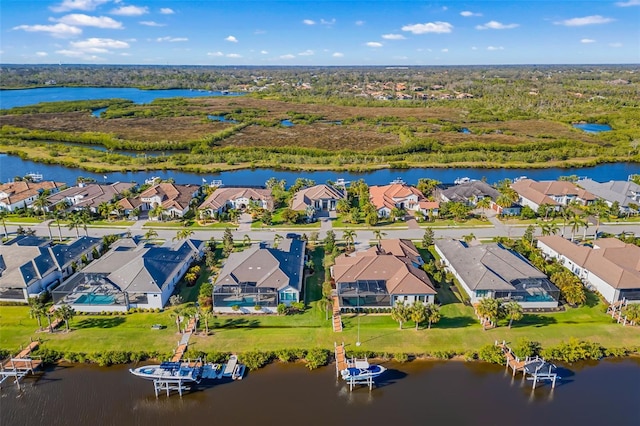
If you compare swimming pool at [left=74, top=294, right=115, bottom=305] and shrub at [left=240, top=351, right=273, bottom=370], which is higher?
swimming pool at [left=74, top=294, right=115, bottom=305]

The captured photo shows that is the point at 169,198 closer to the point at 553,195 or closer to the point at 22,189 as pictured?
the point at 22,189

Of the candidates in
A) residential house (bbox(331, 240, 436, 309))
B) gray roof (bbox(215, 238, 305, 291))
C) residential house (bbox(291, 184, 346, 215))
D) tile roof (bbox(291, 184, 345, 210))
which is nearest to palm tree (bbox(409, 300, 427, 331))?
residential house (bbox(331, 240, 436, 309))

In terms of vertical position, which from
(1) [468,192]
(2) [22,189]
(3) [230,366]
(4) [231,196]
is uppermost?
(2) [22,189]

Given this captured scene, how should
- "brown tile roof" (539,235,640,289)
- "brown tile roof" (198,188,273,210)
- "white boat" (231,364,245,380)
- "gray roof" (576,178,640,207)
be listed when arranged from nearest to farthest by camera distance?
"white boat" (231,364,245,380)
"brown tile roof" (539,235,640,289)
"brown tile roof" (198,188,273,210)
"gray roof" (576,178,640,207)

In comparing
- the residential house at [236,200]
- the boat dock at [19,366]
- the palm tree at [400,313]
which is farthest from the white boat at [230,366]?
the residential house at [236,200]

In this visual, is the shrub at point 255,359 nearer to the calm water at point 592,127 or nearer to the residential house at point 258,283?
the residential house at point 258,283

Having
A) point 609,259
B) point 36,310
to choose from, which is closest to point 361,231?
point 609,259

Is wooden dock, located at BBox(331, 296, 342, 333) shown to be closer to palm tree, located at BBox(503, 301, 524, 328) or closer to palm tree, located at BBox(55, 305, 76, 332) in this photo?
palm tree, located at BBox(503, 301, 524, 328)
